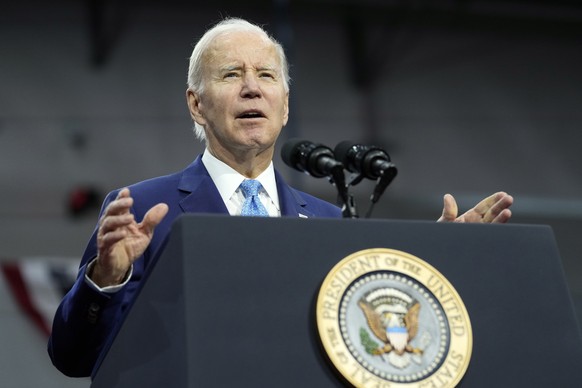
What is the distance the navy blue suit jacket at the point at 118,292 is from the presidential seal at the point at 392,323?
31 centimetres

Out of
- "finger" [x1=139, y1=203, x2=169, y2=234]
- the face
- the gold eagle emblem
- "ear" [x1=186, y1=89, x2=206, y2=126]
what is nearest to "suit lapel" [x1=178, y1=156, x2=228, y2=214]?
the face

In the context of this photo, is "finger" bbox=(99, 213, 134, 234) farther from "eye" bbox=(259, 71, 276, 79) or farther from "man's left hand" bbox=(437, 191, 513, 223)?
"eye" bbox=(259, 71, 276, 79)

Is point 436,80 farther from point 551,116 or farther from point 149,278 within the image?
point 149,278

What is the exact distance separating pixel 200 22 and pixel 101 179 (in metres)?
1.52

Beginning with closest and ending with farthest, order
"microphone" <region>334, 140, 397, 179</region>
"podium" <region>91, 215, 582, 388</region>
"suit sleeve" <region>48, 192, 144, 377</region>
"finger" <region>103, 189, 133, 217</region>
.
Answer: "podium" <region>91, 215, 582, 388</region> < "finger" <region>103, 189, 133, 217</region> < "suit sleeve" <region>48, 192, 144, 377</region> < "microphone" <region>334, 140, 397, 179</region>

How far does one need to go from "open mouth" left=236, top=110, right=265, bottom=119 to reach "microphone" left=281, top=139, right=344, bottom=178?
3.8 inches

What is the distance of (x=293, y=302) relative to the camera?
1399 millimetres

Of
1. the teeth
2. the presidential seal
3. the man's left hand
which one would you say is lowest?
the presidential seal

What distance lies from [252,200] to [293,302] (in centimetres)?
67

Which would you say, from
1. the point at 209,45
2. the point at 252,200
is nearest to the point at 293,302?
the point at 252,200

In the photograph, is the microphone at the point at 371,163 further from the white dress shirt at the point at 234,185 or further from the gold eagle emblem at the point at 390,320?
the gold eagle emblem at the point at 390,320

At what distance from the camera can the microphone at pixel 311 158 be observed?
1.91 m

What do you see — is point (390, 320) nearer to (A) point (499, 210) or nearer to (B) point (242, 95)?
(A) point (499, 210)

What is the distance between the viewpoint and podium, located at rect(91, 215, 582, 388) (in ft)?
4.44
